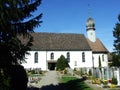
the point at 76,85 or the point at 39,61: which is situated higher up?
the point at 39,61

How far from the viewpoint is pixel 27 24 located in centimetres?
1656

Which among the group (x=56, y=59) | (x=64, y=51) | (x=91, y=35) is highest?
(x=91, y=35)

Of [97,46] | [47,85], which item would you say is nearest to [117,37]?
[97,46]

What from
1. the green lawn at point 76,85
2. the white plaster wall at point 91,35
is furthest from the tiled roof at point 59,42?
the green lawn at point 76,85

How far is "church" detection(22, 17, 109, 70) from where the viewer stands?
6191 centimetres

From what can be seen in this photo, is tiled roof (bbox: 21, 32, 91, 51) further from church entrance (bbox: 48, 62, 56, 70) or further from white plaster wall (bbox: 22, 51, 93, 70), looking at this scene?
church entrance (bbox: 48, 62, 56, 70)

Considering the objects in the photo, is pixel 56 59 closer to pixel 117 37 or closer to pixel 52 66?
pixel 52 66

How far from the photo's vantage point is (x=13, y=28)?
633 inches

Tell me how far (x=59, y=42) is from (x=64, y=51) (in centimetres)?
270

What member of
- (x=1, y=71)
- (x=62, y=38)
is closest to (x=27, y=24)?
(x=1, y=71)

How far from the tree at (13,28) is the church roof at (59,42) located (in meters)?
45.1

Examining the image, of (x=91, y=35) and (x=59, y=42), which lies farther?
(x=91, y=35)

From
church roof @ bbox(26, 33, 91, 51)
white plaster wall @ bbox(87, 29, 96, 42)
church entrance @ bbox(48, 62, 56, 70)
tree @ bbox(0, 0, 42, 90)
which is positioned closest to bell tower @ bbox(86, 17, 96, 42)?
white plaster wall @ bbox(87, 29, 96, 42)

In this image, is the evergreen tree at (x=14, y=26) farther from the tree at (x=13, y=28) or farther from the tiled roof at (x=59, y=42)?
the tiled roof at (x=59, y=42)
